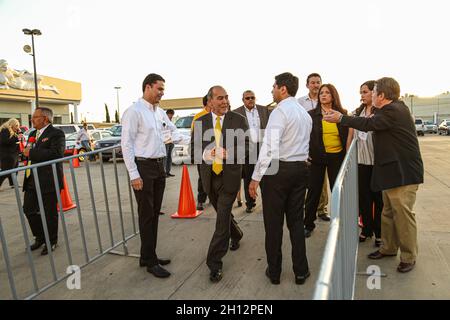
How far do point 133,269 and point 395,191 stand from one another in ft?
9.25

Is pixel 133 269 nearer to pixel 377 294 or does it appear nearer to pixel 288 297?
pixel 288 297

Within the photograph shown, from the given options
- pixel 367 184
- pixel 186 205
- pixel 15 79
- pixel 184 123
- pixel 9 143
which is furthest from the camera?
pixel 15 79

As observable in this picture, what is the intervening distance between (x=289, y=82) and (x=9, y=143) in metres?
7.58

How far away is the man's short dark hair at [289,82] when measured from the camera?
326cm

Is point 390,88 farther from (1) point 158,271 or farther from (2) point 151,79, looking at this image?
(1) point 158,271

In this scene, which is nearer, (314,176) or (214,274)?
(214,274)

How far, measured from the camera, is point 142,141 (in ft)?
12.0

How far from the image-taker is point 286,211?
3.38 meters

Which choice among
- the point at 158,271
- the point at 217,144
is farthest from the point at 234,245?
the point at 217,144

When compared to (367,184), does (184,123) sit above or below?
above

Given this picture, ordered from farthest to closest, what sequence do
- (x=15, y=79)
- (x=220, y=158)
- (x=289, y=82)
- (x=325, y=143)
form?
(x=15, y=79), (x=325, y=143), (x=220, y=158), (x=289, y=82)

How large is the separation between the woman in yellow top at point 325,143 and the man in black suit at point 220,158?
48.5 inches
